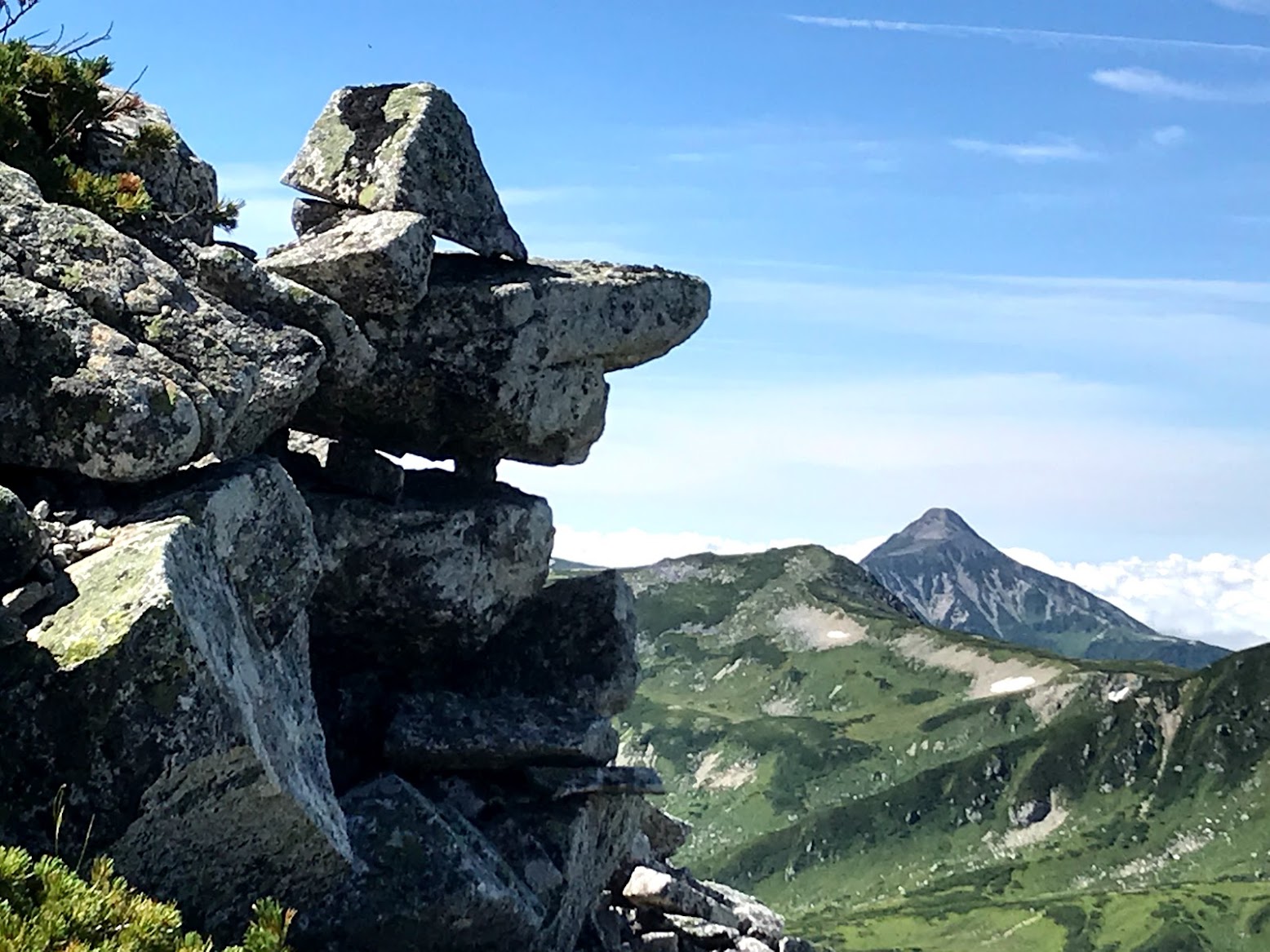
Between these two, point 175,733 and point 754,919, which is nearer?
point 175,733

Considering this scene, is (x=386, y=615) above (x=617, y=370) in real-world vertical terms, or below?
below

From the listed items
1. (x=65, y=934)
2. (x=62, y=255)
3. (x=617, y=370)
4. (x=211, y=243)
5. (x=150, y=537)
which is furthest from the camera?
(x=617, y=370)

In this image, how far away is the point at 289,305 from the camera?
26000mm

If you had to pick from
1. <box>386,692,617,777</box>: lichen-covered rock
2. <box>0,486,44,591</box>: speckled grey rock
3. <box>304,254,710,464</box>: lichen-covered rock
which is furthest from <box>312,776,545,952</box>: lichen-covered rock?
<box>304,254,710,464</box>: lichen-covered rock

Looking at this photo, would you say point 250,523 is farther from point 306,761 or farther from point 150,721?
point 150,721

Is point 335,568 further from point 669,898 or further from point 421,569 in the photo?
point 669,898

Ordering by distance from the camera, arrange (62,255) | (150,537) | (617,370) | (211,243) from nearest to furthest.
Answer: (150,537) < (62,255) < (211,243) < (617,370)

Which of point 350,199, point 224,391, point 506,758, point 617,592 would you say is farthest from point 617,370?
point 224,391

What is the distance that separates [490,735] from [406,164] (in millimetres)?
14944

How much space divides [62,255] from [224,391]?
11.9 ft

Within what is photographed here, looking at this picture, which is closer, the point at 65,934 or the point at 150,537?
the point at 65,934

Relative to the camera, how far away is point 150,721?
16.9 m

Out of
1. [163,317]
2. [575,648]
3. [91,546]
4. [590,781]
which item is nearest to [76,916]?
[91,546]

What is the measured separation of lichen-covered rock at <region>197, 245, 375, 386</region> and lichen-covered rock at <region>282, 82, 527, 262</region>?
547cm
